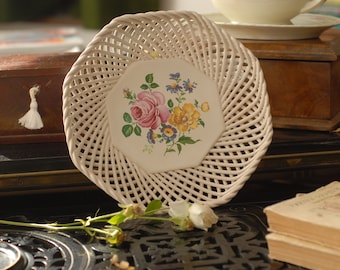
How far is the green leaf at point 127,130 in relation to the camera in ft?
3.69

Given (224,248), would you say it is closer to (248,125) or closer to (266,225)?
(266,225)

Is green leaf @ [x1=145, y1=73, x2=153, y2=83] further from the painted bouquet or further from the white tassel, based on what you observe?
the white tassel

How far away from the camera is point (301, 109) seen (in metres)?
1.26

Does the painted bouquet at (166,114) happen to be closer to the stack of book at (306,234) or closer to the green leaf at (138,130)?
the green leaf at (138,130)

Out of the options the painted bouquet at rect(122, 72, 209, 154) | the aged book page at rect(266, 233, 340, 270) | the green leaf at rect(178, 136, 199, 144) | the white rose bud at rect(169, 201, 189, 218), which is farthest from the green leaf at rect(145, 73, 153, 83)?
the aged book page at rect(266, 233, 340, 270)

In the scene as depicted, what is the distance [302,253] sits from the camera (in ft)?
3.04

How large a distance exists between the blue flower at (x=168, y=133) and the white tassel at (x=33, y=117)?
0.70 ft

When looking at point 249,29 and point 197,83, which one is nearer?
point 197,83

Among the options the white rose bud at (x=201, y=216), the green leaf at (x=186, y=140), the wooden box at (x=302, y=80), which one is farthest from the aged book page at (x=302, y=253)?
the wooden box at (x=302, y=80)

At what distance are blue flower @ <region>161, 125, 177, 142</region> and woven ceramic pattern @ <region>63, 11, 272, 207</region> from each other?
52 mm

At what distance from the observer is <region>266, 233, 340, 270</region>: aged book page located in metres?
0.90

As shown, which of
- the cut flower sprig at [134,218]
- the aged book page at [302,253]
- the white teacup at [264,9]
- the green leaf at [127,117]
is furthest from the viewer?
the white teacup at [264,9]

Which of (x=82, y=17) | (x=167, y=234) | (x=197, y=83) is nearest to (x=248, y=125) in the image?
(x=197, y=83)

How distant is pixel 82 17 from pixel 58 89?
5.66 feet
